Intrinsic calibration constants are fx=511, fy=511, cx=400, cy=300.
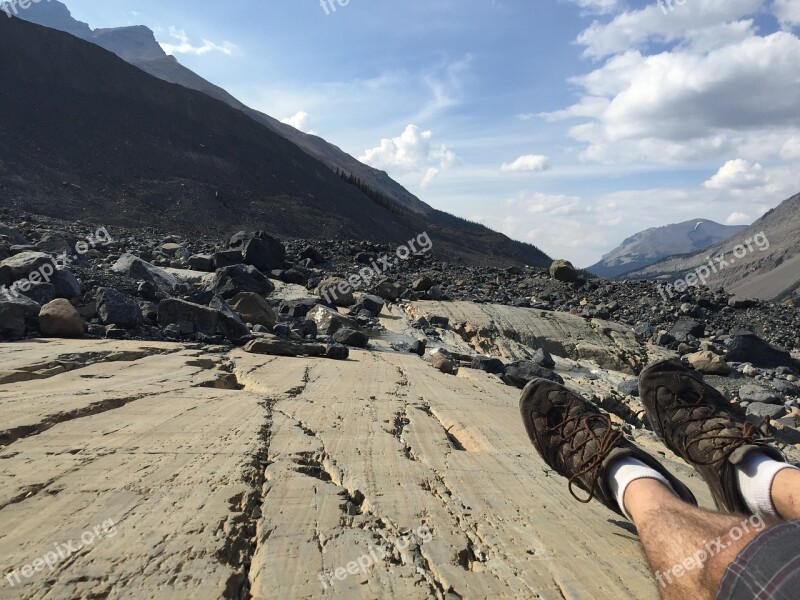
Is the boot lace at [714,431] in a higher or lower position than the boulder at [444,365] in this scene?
higher

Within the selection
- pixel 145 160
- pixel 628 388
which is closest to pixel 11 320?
pixel 628 388

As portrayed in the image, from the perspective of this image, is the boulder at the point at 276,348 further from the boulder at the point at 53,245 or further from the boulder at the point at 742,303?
A: the boulder at the point at 742,303

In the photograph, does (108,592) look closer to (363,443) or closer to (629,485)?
(363,443)

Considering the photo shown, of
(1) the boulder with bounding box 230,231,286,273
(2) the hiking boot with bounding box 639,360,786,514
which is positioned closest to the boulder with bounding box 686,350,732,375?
(2) the hiking boot with bounding box 639,360,786,514

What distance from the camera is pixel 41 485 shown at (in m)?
1.79

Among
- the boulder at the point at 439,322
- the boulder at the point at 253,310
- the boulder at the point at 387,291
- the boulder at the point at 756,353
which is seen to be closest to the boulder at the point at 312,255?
the boulder at the point at 387,291

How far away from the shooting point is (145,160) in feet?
87.8

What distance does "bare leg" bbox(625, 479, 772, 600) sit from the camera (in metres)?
1.37

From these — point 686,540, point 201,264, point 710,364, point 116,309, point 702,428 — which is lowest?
point 710,364

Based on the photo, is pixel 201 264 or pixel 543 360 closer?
pixel 543 360

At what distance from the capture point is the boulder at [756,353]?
8.80 m

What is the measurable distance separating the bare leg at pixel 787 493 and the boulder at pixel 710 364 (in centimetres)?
709

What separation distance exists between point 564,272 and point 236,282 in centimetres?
849

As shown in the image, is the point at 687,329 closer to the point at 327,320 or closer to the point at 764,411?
the point at 764,411
